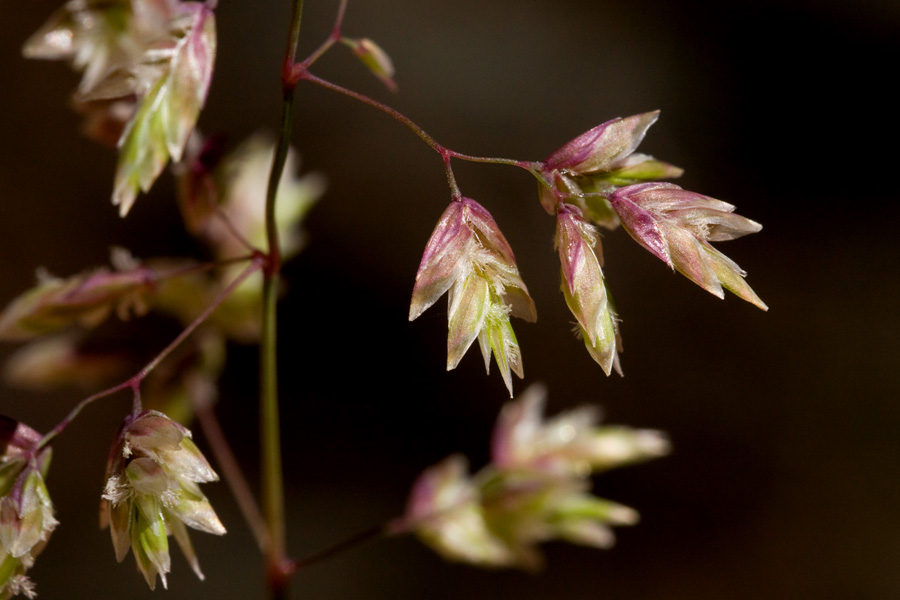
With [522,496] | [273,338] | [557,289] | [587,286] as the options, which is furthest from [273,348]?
[557,289]

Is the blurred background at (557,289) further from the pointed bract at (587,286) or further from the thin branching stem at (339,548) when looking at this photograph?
the pointed bract at (587,286)

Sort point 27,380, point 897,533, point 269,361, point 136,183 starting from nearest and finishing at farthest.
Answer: point 136,183 → point 269,361 → point 27,380 → point 897,533

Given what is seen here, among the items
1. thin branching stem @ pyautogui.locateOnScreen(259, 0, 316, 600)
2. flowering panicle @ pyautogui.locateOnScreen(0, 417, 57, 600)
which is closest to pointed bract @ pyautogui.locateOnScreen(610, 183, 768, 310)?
thin branching stem @ pyautogui.locateOnScreen(259, 0, 316, 600)

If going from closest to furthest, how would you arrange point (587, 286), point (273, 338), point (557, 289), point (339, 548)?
point (587, 286) → point (273, 338) → point (339, 548) → point (557, 289)

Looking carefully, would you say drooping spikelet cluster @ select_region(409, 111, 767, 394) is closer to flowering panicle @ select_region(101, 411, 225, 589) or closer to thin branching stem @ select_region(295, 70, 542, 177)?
thin branching stem @ select_region(295, 70, 542, 177)

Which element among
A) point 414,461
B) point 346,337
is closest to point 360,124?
point 346,337

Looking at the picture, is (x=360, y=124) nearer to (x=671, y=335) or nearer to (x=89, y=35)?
(x=671, y=335)

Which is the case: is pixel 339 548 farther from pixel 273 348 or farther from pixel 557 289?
pixel 557 289
